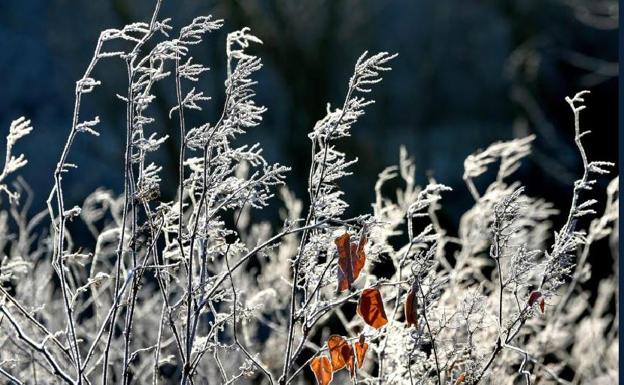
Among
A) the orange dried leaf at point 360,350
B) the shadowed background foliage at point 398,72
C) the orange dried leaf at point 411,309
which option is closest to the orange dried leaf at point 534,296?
the orange dried leaf at point 411,309

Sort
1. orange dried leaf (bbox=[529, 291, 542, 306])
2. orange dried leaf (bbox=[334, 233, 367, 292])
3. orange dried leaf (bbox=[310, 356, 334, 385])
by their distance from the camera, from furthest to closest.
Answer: orange dried leaf (bbox=[310, 356, 334, 385]), orange dried leaf (bbox=[529, 291, 542, 306]), orange dried leaf (bbox=[334, 233, 367, 292])

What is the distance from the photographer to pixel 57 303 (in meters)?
→ 4.99

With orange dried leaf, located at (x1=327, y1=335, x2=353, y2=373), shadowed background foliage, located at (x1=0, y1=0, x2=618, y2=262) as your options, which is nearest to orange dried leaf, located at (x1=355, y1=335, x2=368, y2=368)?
orange dried leaf, located at (x1=327, y1=335, x2=353, y2=373)

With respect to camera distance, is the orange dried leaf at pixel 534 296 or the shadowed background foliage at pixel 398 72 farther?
the shadowed background foliage at pixel 398 72

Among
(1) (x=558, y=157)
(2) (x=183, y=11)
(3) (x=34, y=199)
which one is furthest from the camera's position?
(1) (x=558, y=157)

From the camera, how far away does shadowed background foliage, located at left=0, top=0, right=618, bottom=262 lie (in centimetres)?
1133

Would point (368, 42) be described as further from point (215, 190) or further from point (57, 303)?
point (215, 190)

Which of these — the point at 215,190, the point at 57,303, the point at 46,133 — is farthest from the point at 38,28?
the point at 215,190

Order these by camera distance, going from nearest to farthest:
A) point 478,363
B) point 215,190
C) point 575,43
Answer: point 215,190 < point 478,363 < point 575,43

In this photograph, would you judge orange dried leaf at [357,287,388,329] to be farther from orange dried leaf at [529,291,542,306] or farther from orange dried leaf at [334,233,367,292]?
orange dried leaf at [529,291,542,306]

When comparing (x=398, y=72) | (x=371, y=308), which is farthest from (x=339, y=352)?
(x=398, y=72)

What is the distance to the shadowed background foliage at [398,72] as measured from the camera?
37.2ft

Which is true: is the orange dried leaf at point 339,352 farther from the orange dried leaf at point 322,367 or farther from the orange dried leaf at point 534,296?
the orange dried leaf at point 534,296

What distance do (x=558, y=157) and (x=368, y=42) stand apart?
2.64 meters
